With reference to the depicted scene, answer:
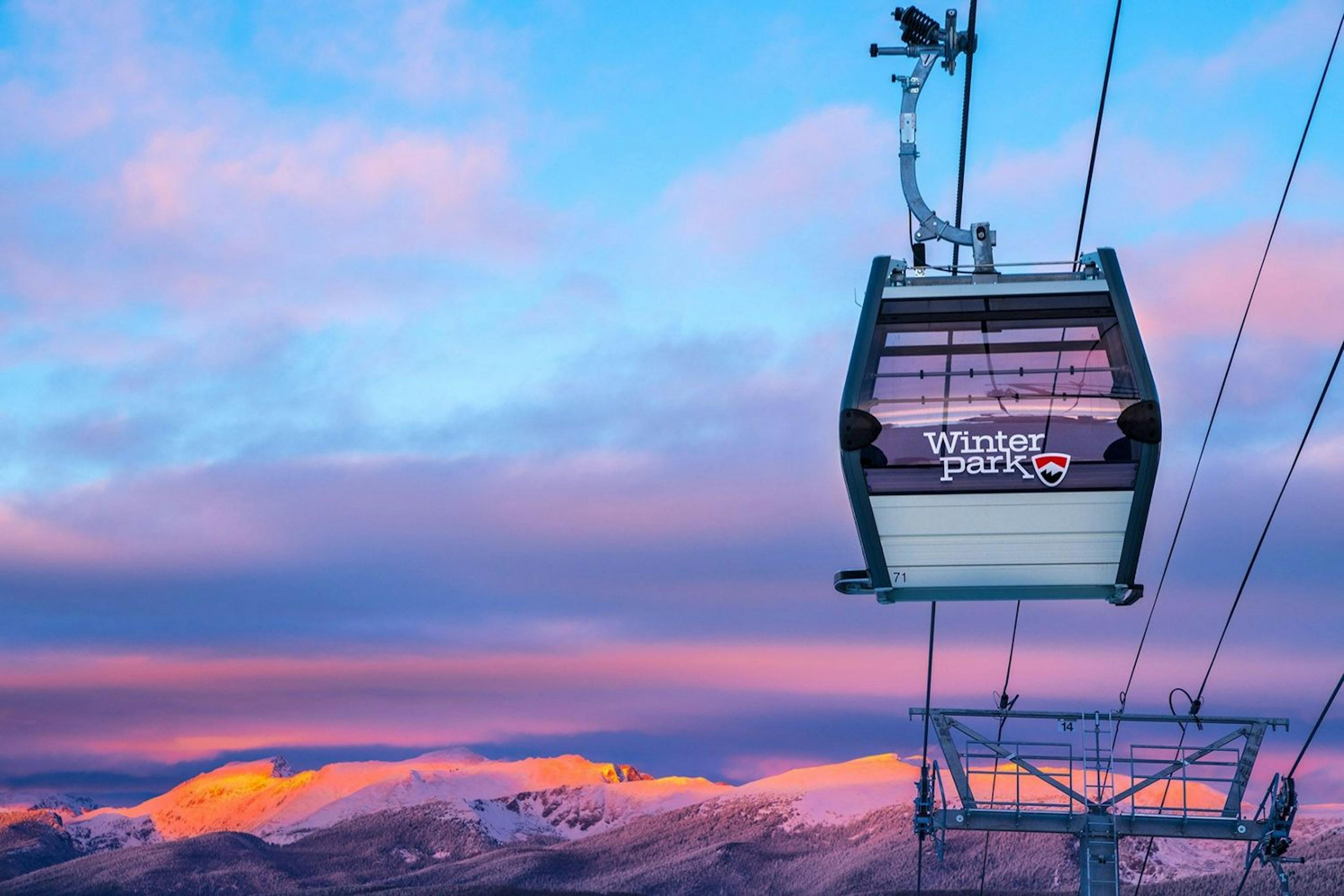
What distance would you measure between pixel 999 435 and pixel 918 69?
612 centimetres

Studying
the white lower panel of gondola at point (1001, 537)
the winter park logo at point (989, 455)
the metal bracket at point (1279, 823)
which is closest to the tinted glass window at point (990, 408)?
Result: the winter park logo at point (989, 455)

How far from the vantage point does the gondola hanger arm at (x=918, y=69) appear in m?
24.1

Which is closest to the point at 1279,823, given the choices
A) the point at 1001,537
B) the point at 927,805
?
the point at 927,805

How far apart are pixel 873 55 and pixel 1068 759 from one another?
17.2m

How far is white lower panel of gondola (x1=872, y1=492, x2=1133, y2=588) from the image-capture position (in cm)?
2128

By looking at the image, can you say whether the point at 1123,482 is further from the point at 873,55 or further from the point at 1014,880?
the point at 1014,880

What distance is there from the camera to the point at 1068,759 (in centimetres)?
3606

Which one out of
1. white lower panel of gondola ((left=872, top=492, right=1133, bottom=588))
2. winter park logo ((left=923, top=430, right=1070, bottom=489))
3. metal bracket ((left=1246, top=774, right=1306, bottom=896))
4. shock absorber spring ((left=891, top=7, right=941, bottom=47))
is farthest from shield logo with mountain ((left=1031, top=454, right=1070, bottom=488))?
metal bracket ((left=1246, top=774, right=1306, bottom=896))

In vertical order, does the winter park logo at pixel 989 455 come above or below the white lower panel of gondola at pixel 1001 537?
above

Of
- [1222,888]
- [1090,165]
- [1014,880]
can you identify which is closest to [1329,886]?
[1222,888]

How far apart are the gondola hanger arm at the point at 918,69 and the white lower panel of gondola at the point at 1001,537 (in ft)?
14.4

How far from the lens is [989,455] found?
69.7ft

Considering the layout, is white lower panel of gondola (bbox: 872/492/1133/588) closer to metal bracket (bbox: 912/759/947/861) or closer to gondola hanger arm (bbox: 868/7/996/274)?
gondola hanger arm (bbox: 868/7/996/274)

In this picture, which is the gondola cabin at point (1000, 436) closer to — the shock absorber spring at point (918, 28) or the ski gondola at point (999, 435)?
the ski gondola at point (999, 435)
